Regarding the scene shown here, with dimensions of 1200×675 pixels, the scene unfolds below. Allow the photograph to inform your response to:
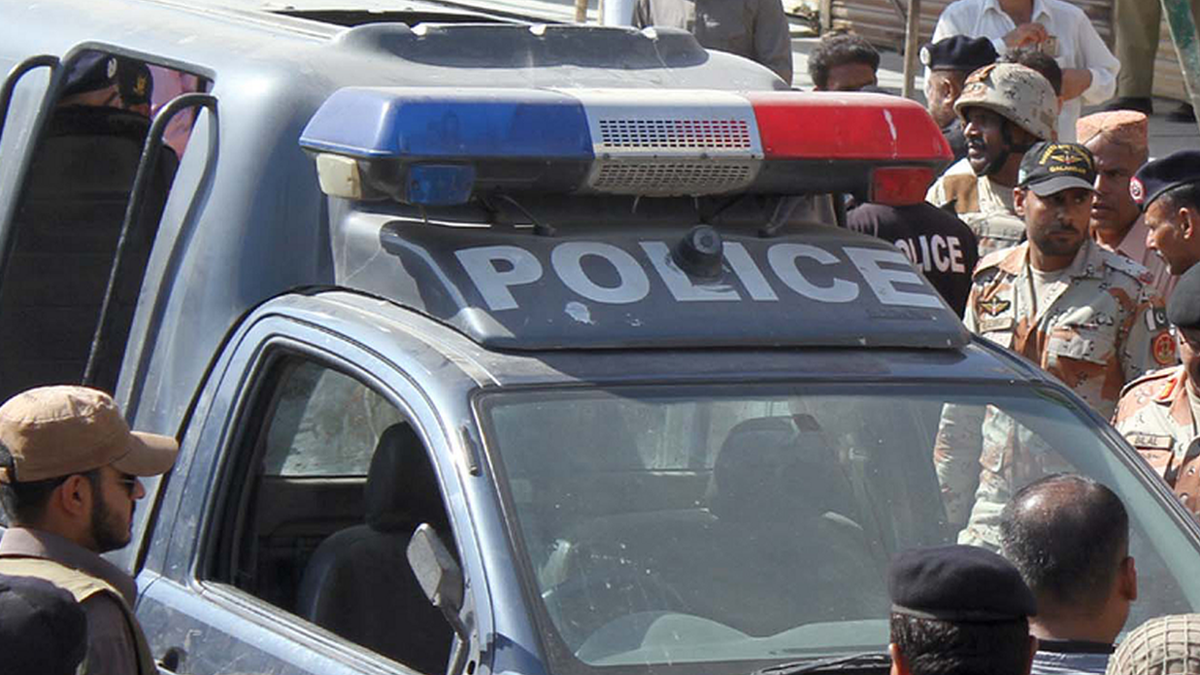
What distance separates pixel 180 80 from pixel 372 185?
3.41ft

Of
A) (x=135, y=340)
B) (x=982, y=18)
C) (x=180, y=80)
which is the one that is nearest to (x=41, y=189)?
(x=180, y=80)

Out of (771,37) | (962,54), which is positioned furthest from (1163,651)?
(771,37)

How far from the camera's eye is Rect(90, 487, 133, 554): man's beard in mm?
3541

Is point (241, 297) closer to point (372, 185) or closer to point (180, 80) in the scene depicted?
point (372, 185)

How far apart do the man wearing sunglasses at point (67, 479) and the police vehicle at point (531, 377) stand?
395 millimetres

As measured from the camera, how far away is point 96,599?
3234 mm

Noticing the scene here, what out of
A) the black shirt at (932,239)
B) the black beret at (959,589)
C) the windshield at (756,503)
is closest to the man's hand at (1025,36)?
the black shirt at (932,239)

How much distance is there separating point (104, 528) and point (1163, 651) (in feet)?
6.23

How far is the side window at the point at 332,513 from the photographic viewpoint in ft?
12.7

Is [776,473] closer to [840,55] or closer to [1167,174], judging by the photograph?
[1167,174]

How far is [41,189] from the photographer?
530cm

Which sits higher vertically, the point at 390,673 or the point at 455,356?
the point at 455,356

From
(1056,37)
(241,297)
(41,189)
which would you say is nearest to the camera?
(241,297)

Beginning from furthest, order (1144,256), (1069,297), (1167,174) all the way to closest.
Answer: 1. (1144,256)
2. (1167,174)
3. (1069,297)
